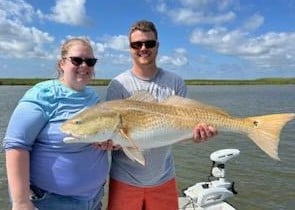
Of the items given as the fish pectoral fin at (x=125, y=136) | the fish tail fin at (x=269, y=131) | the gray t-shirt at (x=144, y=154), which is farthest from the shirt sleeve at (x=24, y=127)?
the fish tail fin at (x=269, y=131)

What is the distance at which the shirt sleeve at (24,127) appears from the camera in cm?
312

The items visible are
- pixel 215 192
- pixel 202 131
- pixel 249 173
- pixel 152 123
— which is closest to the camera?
pixel 152 123

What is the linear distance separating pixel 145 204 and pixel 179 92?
46.1 inches

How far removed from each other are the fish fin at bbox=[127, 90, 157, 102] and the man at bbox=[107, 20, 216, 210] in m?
0.28

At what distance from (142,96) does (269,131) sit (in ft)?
3.93

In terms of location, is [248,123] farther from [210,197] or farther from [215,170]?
[215,170]

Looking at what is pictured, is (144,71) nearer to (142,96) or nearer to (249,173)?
(142,96)

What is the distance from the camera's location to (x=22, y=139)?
3125 mm

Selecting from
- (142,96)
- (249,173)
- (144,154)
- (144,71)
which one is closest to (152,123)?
(142,96)

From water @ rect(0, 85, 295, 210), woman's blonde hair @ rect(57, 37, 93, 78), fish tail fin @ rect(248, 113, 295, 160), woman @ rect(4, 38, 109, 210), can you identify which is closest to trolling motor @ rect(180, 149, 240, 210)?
water @ rect(0, 85, 295, 210)

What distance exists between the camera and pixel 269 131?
3934 mm

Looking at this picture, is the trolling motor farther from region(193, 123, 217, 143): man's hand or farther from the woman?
the woman

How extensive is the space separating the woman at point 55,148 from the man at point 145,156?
23.7 inches

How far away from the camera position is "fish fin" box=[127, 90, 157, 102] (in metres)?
3.86
